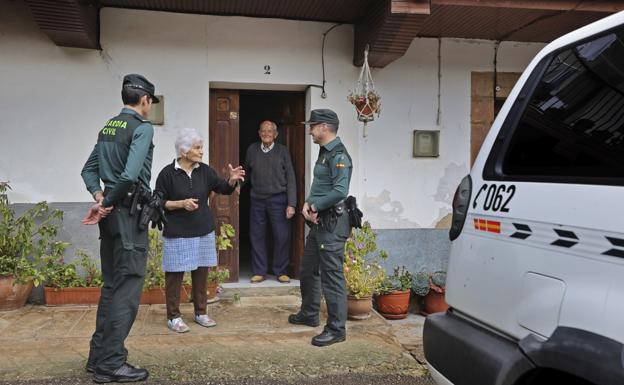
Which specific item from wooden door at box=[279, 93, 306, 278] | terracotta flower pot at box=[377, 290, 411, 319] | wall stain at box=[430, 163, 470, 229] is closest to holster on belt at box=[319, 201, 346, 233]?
A: terracotta flower pot at box=[377, 290, 411, 319]

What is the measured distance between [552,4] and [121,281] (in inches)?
175

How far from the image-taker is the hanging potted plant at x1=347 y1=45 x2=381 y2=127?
5.24 metres

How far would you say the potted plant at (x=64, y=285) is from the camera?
4922 mm

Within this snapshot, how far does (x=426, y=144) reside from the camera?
5797mm

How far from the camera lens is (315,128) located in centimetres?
416

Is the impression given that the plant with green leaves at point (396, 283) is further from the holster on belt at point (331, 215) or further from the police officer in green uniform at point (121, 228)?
the police officer in green uniform at point (121, 228)

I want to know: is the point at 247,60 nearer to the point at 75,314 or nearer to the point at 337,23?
the point at 337,23

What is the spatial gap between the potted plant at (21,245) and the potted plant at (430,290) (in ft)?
12.0

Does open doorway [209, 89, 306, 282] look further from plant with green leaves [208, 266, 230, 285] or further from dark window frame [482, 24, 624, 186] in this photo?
dark window frame [482, 24, 624, 186]

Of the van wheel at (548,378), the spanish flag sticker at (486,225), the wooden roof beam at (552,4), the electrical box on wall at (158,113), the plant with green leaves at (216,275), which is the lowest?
the plant with green leaves at (216,275)

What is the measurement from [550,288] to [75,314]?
4263 mm

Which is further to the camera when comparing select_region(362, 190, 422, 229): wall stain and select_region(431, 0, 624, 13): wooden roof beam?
select_region(362, 190, 422, 229): wall stain

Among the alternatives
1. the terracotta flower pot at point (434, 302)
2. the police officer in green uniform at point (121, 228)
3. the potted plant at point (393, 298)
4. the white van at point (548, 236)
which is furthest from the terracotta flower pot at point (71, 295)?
the white van at point (548, 236)

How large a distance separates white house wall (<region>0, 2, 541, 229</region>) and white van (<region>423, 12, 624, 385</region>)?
11.4ft
